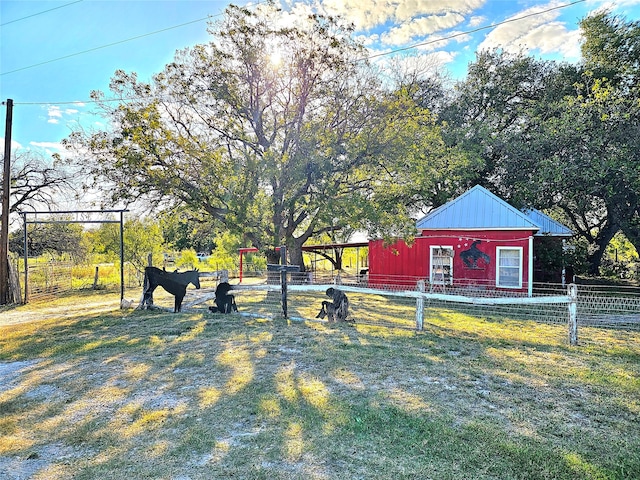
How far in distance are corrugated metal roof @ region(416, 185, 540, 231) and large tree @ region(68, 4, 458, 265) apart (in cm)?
232

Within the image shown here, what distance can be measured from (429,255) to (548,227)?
21.2 feet

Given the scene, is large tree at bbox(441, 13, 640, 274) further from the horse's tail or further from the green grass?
the horse's tail

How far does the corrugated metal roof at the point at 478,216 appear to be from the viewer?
14055 mm

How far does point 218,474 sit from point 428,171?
49.9ft

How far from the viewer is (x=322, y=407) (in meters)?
4.04

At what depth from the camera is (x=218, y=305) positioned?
9914mm

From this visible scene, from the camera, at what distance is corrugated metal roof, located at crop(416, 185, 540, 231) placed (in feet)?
46.1

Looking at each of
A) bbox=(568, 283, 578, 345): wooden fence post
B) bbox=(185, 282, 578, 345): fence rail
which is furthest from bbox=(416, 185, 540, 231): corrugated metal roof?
bbox=(568, 283, 578, 345): wooden fence post

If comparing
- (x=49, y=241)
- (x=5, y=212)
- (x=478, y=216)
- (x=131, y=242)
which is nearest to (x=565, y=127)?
(x=478, y=216)

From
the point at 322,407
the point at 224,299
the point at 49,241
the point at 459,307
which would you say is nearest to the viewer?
the point at 322,407

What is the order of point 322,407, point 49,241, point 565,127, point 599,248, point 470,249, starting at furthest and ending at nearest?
point 599,248 → point 49,241 → point 565,127 → point 470,249 → point 322,407

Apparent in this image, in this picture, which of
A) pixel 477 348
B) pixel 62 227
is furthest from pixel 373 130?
pixel 62 227

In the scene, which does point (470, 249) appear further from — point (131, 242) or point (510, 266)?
point (131, 242)

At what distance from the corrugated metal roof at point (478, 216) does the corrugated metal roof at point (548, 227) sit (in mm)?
3274
